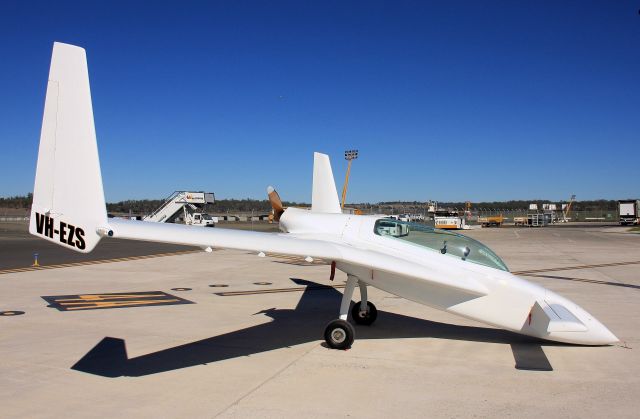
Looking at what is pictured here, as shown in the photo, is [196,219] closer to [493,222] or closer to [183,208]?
[183,208]

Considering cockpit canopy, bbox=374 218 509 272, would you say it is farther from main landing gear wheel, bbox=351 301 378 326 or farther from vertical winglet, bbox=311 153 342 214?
vertical winglet, bbox=311 153 342 214

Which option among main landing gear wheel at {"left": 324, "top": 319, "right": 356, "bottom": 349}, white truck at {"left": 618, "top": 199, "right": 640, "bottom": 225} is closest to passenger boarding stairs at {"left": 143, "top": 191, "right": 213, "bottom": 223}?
main landing gear wheel at {"left": 324, "top": 319, "right": 356, "bottom": 349}

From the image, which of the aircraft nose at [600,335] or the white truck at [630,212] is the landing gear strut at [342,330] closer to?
the aircraft nose at [600,335]

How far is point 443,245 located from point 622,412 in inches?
152

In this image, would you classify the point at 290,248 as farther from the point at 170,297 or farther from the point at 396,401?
the point at 170,297

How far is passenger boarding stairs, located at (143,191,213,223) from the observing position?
207ft

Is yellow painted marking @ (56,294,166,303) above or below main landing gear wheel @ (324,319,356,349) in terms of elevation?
below

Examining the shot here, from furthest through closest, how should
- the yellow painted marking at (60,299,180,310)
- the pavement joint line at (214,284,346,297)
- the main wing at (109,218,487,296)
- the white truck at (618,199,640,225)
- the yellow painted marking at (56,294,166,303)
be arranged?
the white truck at (618,199,640,225) → the pavement joint line at (214,284,346,297) → the yellow painted marking at (56,294,166,303) → the yellow painted marking at (60,299,180,310) → the main wing at (109,218,487,296)

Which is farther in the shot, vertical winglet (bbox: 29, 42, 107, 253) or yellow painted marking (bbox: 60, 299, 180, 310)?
yellow painted marking (bbox: 60, 299, 180, 310)

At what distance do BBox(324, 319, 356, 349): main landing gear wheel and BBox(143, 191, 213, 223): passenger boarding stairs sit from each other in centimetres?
5747

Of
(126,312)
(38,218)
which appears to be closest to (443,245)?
(38,218)

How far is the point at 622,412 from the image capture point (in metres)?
Answer: 6.14

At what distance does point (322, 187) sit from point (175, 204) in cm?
5356

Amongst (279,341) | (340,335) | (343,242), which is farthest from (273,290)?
(340,335)
